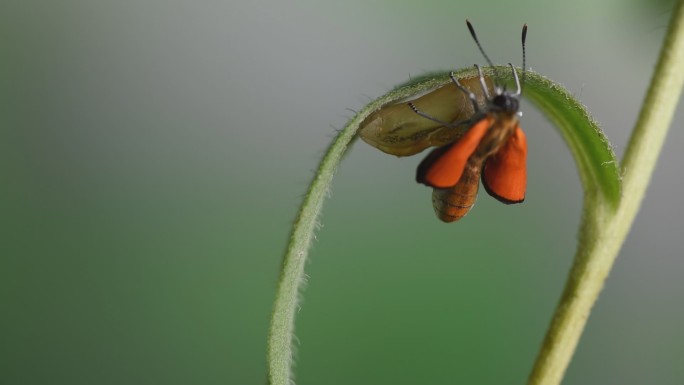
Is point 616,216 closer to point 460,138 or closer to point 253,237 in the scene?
point 460,138

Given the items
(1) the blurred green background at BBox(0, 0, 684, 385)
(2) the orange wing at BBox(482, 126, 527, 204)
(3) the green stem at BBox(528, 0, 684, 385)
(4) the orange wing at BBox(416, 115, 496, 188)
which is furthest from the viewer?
(1) the blurred green background at BBox(0, 0, 684, 385)

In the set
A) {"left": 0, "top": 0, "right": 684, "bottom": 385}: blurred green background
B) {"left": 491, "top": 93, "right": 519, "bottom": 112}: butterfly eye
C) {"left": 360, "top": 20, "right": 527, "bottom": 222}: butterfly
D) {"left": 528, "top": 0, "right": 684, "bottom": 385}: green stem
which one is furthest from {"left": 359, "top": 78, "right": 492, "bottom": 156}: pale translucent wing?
{"left": 0, "top": 0, "right": 684, "bottom": 385}: blurred green background

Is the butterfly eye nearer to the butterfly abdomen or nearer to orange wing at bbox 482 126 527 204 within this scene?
orange wing at bbox 482 126 527 204

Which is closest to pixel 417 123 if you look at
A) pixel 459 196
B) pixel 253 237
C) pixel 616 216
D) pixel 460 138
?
pixel 460 138

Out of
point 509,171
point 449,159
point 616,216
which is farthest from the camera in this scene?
point 509,171

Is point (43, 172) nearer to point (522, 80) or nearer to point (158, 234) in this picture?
point (158, 234)

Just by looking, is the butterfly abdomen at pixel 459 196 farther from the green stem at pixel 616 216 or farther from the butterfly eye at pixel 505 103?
the green stem at pixel 616 216

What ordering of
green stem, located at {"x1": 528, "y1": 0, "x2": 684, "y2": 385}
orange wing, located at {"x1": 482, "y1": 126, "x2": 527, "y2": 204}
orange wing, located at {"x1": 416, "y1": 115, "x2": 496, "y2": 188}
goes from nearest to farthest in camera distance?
green stem, located at {"x1": 528, "y1": 0, "x2": 684, "y2": 385}
orange wing, located at {"x1": 416, "y1": 115, "x2": 496, "y2": 188}
orange wing, located at {"x1": 482, "y1": 126, "x2": 527, "y2": 204}

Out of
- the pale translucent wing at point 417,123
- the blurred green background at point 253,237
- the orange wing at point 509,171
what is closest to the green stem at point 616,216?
the orange wing at point 509,171
